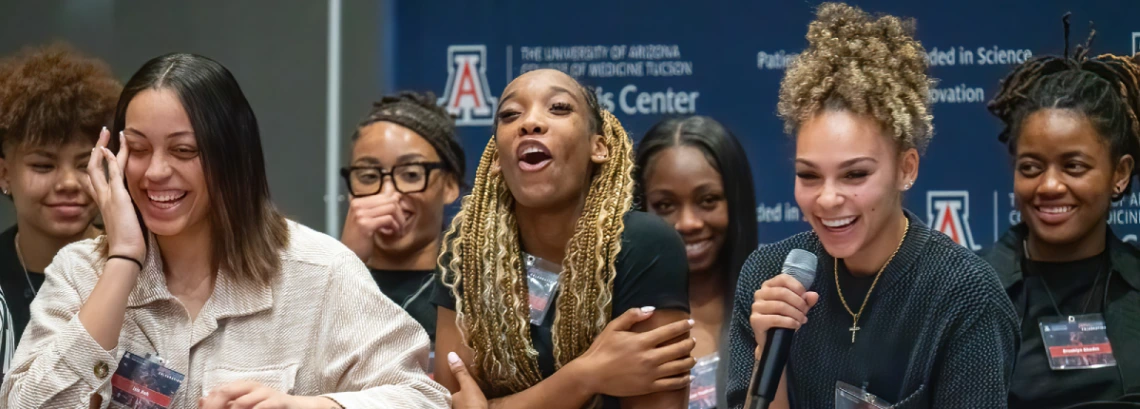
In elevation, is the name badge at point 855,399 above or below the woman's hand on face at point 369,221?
below

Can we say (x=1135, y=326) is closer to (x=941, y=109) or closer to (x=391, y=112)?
(x=941, y=109)

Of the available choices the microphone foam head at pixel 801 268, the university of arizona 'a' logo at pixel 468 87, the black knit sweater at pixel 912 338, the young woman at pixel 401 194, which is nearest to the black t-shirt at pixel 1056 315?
the black knit sweater at pixel 912 338

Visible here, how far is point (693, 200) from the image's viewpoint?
3.67 metres

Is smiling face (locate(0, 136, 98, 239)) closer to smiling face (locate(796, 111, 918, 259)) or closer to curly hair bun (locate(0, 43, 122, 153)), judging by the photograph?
curly hair bun (locate(0, 43, 122, 153))

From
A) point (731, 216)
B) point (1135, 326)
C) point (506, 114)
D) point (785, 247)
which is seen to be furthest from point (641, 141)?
point (1135, 326)

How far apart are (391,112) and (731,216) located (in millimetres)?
1303

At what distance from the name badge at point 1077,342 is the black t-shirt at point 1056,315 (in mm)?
21

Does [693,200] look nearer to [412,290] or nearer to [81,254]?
[412,290]

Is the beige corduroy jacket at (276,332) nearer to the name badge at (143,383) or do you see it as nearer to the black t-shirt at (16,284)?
the name badge at (143,383)

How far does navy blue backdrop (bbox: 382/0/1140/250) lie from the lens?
4332mm

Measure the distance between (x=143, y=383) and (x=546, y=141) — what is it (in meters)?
1.15

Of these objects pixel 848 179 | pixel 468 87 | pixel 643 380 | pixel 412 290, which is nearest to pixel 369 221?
pixel 412 290

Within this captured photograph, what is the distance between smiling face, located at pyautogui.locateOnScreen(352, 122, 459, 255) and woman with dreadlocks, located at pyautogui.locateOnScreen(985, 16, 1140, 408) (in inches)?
73.1

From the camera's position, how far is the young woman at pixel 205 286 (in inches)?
105
